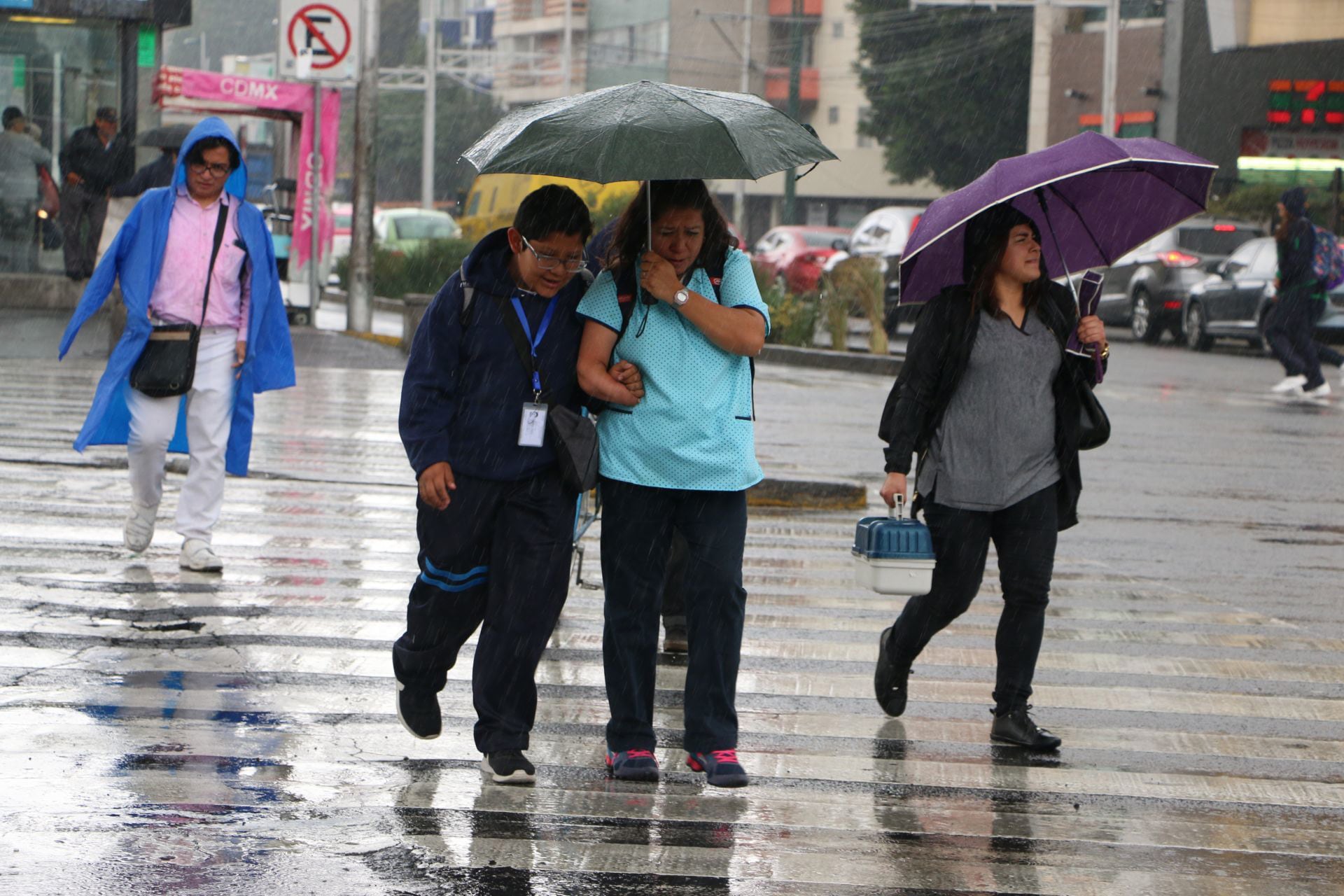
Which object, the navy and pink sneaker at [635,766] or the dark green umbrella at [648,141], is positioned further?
the navy and pink sneaker at [635,766]

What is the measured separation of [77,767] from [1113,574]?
5.53 metres

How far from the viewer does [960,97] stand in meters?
56.8

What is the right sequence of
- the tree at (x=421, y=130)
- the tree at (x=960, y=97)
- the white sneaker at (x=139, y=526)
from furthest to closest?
the tree at (x=421, y=130) → the tree at (x=960, y=97) → the white sneaker at (x=139, y=526)

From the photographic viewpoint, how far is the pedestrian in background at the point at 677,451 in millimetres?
5215

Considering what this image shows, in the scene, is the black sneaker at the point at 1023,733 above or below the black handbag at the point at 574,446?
below

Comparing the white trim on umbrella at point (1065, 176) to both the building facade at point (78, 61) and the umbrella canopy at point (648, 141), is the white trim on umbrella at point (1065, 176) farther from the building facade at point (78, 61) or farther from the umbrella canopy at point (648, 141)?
the building facade at point (78, 61)

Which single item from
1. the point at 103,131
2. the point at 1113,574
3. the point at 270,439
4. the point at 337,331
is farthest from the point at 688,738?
the point at 337,331

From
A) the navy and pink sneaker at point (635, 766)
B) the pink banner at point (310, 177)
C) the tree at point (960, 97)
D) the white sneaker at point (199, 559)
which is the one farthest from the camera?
the tree at point (960, 97)

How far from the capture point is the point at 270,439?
12.7 m

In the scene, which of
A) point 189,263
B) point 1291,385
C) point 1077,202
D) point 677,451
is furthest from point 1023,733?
point 1291,385

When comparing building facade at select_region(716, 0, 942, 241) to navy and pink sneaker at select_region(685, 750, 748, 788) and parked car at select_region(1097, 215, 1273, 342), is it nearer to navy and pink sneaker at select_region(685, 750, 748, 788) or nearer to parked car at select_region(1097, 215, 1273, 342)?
parked car at select_region(1097, 215, 1273, 342)

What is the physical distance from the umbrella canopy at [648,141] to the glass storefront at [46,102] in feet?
51.0

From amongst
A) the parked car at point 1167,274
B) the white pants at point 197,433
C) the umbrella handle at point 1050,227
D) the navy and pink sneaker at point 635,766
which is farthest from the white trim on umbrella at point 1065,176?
the parked car at point 1167,274

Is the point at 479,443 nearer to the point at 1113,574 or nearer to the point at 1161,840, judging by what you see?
the point at 1161,840
